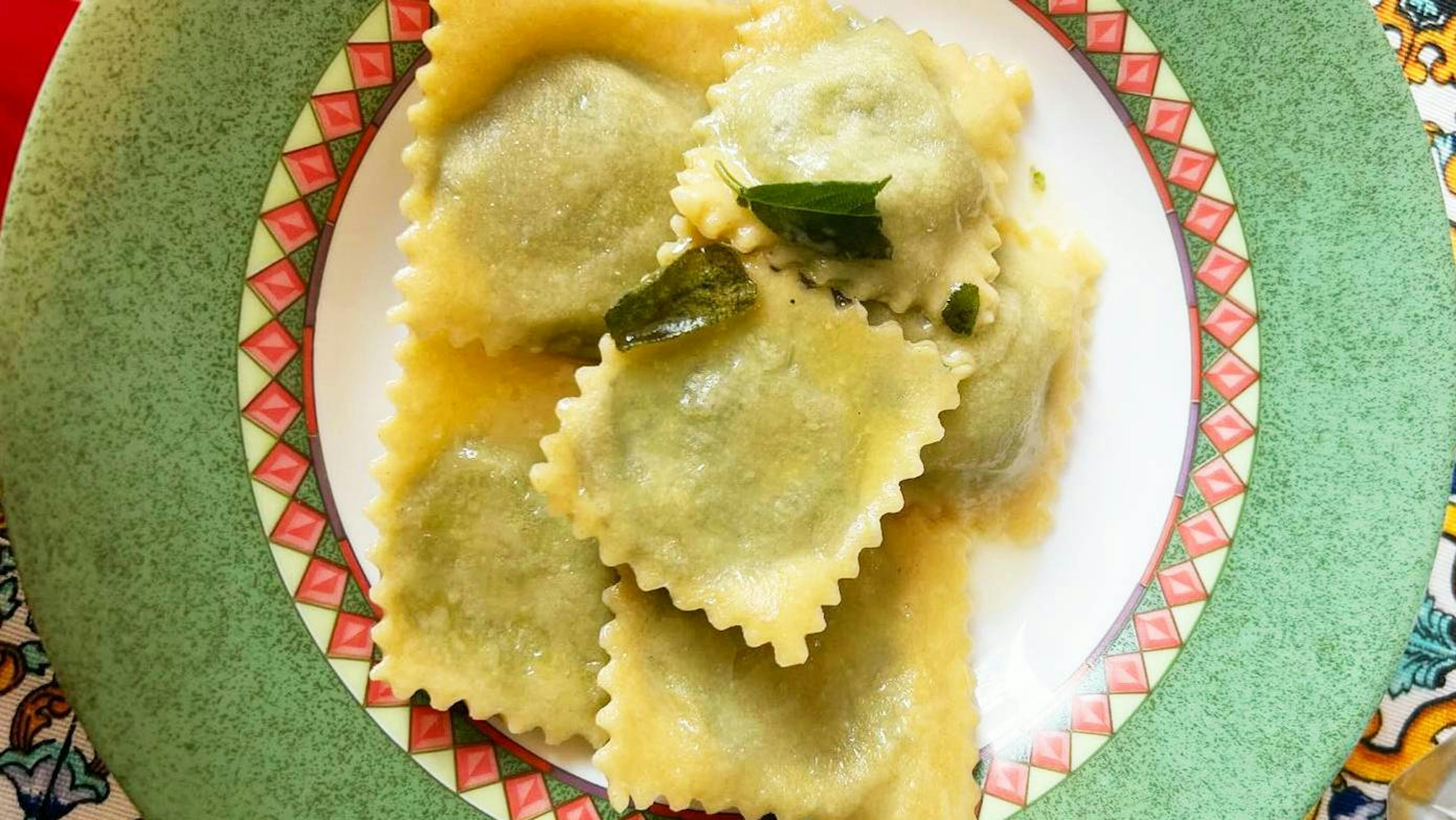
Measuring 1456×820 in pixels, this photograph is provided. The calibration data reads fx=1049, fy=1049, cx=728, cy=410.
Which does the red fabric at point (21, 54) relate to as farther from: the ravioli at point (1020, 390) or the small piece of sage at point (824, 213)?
the ravioli at point (1020, 390)

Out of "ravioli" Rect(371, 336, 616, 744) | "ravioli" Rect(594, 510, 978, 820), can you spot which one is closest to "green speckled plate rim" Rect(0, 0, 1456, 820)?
"ravioli" Rect(371, 336, 616, 744)

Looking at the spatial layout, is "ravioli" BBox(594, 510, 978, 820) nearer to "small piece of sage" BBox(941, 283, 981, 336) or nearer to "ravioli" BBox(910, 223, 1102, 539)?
"ravioli" BBox(910, 223, 1102, 539)

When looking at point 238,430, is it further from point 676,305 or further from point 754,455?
point 754,455

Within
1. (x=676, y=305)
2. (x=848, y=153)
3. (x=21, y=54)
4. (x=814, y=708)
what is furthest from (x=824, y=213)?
(x=21, y=54)

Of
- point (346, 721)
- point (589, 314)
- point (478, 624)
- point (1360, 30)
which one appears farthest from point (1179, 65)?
point (346, 721)

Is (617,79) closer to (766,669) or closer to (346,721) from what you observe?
(766,669)

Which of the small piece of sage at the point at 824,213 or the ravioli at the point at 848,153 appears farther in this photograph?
the ravioli at the point at 848,153

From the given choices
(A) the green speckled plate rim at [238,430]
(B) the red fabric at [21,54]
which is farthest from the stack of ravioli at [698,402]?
(B) the red fabric at [21,54]
